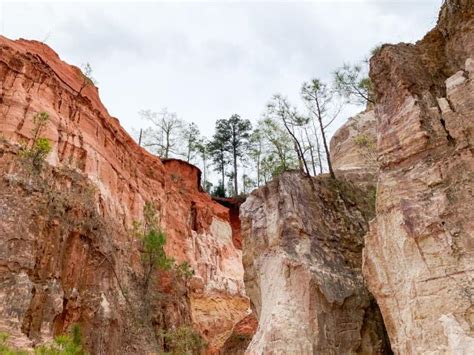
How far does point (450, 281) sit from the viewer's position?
9195 mm

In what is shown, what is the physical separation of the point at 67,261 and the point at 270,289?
29.5ft

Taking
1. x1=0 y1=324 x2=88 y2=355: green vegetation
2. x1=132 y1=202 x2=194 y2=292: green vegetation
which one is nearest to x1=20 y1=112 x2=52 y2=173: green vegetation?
x1=0 y1=324 x2=88 y2=355: green vegetation

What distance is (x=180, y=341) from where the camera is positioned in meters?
22.4

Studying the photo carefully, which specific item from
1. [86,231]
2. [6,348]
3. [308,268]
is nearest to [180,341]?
[86,231]

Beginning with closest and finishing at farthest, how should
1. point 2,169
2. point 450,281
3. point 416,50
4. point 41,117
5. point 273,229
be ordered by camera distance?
1. point 450,281
2. point 416,50
3. point 273,229
4. point 2,169
5. point 41,117

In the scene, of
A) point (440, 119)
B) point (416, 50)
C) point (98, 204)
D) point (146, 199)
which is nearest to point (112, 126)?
point (146, 199)

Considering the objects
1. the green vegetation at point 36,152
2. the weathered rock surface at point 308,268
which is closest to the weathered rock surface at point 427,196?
the weathered rock surface at point 308,268

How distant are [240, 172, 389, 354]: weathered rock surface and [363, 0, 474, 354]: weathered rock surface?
2089 millimetres

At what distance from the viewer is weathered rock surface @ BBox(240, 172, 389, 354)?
41.3ft

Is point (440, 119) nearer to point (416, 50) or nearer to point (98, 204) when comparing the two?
point (416, 50)

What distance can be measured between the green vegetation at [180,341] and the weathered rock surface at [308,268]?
7658 mm

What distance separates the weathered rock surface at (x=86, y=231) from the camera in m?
16.5

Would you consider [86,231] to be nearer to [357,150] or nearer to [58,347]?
[58,347]

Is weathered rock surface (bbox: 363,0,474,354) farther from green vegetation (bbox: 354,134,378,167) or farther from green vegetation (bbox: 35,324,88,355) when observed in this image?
green vegetation (bbox: 35,324,88,355)
